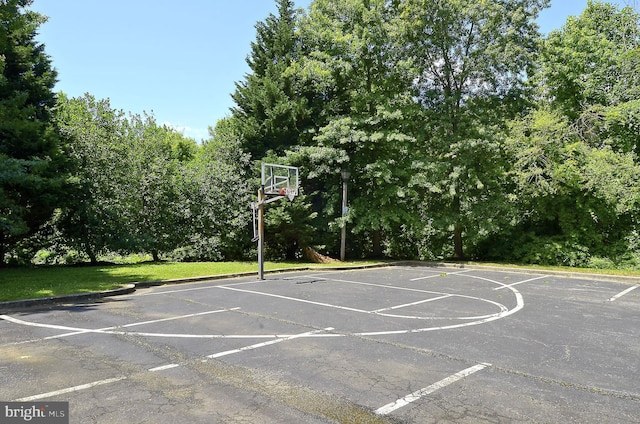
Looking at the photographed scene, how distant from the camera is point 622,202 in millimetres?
18266

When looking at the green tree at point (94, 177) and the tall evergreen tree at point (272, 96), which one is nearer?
the green tree at point (94, 177)

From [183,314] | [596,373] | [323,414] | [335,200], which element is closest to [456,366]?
[596,373]

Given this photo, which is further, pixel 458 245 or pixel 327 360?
pixel 458 245

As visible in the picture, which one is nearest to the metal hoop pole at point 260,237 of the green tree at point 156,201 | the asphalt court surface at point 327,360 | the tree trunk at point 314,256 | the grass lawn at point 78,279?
the grass lawn at point 78,279

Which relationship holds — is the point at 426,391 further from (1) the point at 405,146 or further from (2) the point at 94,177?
(2) the point at 94,177

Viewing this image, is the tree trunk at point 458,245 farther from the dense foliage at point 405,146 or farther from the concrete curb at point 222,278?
the concrete curb at point 222,278

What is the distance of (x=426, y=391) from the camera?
4324mm

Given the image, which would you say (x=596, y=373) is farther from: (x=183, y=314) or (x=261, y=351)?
(x=183, y=314)

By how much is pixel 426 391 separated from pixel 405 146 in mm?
17419

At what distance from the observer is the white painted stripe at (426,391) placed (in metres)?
3.90

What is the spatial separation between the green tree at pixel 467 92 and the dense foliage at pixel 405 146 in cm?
8

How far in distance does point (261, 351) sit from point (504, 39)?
66.8 ft

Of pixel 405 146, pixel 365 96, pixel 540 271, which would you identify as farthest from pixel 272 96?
pixel 540 271

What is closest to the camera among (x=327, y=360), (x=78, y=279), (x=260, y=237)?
(x=327, y=360)
